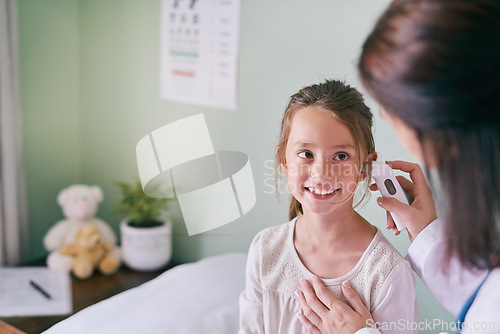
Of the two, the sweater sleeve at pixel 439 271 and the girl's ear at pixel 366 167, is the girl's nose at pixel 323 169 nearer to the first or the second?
the girl's ear at pixel 366 167

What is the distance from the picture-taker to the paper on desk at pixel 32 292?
48.1 inches

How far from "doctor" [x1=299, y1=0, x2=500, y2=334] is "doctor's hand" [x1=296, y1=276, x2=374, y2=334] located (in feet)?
0.46

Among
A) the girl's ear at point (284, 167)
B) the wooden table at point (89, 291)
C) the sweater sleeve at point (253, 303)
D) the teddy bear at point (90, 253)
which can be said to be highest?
the girl's ear at point (284, 167)

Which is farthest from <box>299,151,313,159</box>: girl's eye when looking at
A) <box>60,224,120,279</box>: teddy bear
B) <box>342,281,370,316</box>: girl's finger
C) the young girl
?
<box>60,224,120,279</box>: teddy bear

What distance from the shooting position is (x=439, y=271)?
73 cm

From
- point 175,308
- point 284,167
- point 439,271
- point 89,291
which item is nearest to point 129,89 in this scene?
point 89,291

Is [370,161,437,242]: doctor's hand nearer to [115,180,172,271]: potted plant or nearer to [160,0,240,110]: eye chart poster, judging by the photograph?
[160,0,240,110]: eye chart poster

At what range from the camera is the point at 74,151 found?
1.72m

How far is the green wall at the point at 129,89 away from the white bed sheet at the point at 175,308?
0.44ft

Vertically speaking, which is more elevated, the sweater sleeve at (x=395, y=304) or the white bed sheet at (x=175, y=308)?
the sweater sleeve at (x=395, y=304)

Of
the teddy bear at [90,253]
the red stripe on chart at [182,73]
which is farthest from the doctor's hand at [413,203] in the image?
the teddy bear at [90,253]

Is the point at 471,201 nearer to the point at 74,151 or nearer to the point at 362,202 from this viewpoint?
the point at 362,202

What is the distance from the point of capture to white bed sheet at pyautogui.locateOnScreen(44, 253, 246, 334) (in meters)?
1.04

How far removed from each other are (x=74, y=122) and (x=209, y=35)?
649 millimetres
